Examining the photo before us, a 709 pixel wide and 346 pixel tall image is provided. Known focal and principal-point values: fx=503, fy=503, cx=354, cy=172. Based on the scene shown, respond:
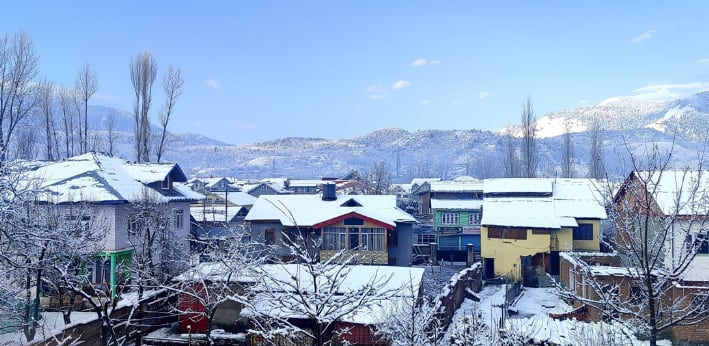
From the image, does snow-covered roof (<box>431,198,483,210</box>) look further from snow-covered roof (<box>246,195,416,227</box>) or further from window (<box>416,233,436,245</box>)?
snow-covered roof (<box>246,195,416,227</box>)

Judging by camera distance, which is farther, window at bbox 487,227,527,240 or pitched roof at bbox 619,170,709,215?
window at bbox 487,227,527,240

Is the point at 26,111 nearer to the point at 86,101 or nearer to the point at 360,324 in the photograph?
the point at 86,101

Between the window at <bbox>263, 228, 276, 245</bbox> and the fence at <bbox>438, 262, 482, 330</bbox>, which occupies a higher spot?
the window at <bbox>263, 228, 276, 245</bbox>

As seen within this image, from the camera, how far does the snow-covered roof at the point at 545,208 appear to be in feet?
97.4

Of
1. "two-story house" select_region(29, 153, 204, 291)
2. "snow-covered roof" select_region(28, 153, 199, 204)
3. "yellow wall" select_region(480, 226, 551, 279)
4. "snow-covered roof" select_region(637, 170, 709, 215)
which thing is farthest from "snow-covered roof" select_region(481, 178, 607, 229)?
"snow-covered roof" select_region(28, 153, 199, 204)

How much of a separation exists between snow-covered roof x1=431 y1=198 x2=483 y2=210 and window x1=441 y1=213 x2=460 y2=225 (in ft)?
2.15

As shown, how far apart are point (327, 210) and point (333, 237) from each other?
84.7 inches

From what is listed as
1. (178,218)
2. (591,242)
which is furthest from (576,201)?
(178,218)

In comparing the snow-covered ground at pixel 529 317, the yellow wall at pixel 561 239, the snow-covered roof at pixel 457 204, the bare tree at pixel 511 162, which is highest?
the bare tree at pixel 511 162

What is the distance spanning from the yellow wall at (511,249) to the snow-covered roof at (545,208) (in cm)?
86

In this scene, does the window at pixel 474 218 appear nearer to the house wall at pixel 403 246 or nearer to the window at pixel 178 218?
the house wall at pixel 403 246

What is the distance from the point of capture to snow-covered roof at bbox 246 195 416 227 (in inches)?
1133

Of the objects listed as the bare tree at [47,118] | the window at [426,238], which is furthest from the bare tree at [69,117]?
the window at [426,238]

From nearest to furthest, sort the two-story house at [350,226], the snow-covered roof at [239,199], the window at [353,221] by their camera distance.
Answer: the two-story house at [350,226] < the window at [353,221] < the snow-covered roof at [239,199]
